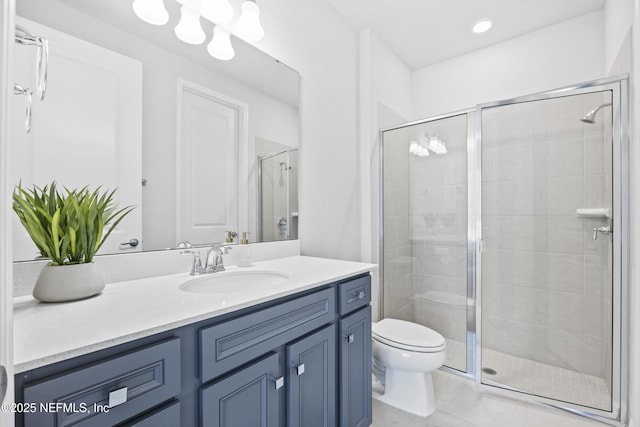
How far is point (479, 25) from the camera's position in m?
2.32

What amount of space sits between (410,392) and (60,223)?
1868mm

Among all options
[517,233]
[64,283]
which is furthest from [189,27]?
[517,233]

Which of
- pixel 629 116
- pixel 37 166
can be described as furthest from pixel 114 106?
pixel 629 116

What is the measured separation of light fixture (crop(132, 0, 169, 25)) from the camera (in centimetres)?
119

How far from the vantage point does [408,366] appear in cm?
168

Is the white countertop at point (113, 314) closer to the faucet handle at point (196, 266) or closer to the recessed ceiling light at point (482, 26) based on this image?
the faucet handle at point (196, 266)

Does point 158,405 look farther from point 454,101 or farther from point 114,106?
point 454,101

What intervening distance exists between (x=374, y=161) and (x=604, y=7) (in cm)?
191

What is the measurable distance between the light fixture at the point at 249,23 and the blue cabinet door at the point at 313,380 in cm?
147

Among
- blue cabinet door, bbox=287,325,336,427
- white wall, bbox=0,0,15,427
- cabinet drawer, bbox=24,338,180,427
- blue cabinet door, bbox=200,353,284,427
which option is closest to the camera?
white wall, bbox=0,0,15,427

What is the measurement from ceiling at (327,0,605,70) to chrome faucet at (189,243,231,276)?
1.90 metres

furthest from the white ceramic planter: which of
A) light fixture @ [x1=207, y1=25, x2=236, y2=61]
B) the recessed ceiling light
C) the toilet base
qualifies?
the recessed ceiling light

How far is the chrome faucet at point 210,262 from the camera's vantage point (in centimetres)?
127

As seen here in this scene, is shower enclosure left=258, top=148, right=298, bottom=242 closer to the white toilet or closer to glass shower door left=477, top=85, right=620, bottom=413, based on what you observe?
the white toilet
